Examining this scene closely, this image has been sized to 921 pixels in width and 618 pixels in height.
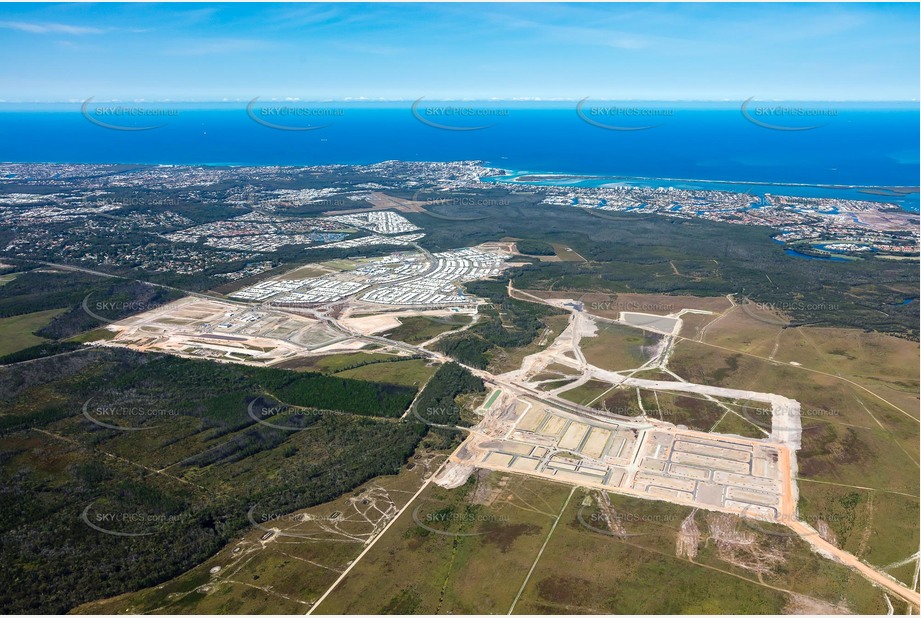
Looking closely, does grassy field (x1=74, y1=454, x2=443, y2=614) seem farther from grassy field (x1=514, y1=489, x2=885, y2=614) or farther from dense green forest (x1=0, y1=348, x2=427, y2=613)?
grassy field (x1=514, y1=489, x2=885, y2=614)

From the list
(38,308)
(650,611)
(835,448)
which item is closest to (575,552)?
(650,611)

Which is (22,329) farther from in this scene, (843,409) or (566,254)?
(843,409)

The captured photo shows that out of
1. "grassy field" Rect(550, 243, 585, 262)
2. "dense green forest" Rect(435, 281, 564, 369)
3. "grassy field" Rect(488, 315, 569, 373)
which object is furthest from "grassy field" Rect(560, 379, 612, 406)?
"grassy field" Rect(550, 243, 585, 262)

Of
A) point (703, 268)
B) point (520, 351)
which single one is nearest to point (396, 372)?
point (520, 351)

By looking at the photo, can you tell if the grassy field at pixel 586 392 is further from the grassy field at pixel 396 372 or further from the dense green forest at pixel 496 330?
the grassy field at pixel 396 372

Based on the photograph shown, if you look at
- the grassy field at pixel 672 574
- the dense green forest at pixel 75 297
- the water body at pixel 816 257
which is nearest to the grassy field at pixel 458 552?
the grassy field at pixel 672 574

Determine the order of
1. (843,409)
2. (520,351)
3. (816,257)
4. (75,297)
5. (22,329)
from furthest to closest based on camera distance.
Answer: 1. (816,257)
2. (75,297)
3. (22,329)
4. (520,351)
5. (843,409)
